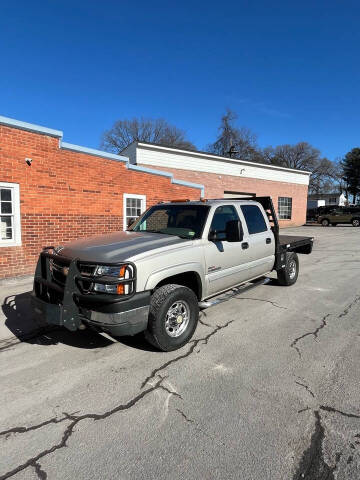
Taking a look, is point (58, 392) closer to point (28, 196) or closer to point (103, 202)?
point (28, 196)

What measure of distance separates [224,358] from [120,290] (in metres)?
1.47

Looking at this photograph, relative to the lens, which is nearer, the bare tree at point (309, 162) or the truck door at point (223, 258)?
the truck door at point (223, 258)

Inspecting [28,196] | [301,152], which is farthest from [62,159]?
[301,152]

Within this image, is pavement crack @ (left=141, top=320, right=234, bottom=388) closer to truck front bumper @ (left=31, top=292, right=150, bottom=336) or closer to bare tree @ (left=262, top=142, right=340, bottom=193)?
truck front bumper @ (left=31, top=292, right=150, bottom=336)

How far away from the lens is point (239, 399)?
2.67 metres

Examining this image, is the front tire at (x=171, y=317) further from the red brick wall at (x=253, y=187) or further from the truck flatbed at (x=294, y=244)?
the red brick wall at (x=253, y=187)

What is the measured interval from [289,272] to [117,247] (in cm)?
436

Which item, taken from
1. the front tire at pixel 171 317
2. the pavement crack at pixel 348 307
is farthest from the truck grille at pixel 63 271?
the pavement crack at pixel 348 307

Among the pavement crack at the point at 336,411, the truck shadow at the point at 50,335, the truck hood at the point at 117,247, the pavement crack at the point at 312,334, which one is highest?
the truck hood at the point at 117,247

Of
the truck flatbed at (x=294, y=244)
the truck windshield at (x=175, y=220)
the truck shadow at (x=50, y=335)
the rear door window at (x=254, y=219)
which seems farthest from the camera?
the truck flatbed at (x=294, y=244)

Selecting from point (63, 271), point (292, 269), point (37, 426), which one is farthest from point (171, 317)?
point (292, 269)

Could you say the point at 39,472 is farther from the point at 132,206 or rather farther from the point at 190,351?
Result: the point at 132,206

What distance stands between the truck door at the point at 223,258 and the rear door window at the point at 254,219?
0.34 meters

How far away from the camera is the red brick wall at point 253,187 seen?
1802 centimetres
